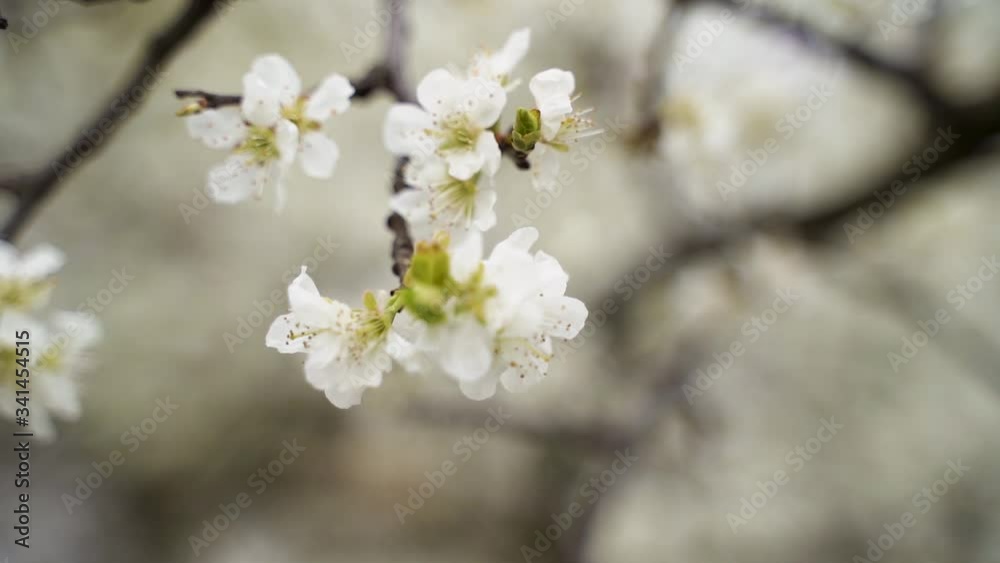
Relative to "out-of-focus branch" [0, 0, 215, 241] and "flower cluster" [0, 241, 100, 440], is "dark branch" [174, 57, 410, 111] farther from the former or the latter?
"flower cluster" [0, 241, 100, 440]

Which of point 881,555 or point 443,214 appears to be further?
point 881,555

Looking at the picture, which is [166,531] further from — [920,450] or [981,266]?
[981,266]

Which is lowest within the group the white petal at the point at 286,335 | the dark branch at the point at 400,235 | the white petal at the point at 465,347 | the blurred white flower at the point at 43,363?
the blurred white flower at the point at 43,363

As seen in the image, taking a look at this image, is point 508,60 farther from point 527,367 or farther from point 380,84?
point 527,367

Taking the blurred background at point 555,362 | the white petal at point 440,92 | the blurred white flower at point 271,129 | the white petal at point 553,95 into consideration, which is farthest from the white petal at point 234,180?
the blurred background at point 555,362

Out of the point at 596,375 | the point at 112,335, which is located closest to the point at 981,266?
the point at 596,375

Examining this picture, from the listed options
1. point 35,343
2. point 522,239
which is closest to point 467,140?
point 522,239

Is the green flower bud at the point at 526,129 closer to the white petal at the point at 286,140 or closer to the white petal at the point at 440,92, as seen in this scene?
the white petal at the point at 440,92
